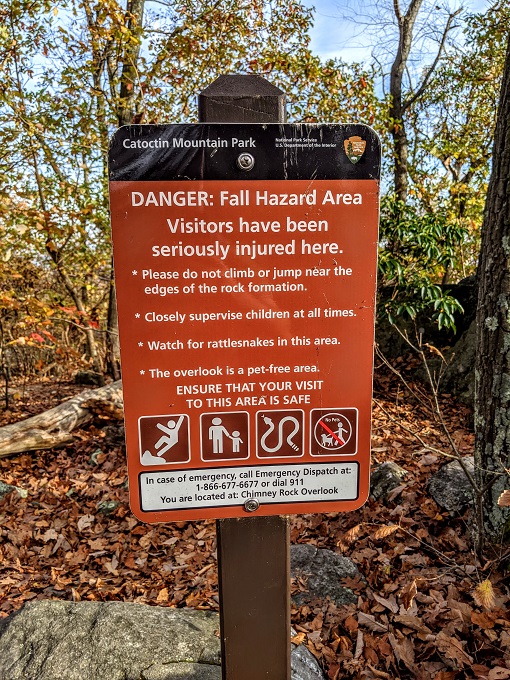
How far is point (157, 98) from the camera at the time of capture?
7453 mm

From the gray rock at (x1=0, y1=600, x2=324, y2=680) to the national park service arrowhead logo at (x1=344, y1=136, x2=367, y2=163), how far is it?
233 centimetres

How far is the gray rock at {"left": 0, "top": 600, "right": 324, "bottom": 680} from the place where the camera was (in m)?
2.36

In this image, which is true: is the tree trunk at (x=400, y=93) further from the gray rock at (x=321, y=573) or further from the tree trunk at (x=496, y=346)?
the gray rock at (x=321, y=573)

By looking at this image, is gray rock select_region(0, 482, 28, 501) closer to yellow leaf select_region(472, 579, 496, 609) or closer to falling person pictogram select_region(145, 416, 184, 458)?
falling person pictogram select_region(145, 416, 184, 458)

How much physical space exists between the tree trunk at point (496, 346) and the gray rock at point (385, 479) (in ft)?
3.78

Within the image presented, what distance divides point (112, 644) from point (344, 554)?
176 centimetres

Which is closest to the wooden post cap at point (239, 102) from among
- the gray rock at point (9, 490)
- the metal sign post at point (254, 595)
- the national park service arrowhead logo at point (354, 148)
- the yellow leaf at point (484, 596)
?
the national park service arrowhead logo at point (354, 148)

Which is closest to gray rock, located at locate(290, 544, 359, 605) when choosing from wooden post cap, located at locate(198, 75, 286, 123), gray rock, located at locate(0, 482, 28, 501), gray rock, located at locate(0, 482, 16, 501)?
wooden post cap, located at locate(198, 75, 286, 123)

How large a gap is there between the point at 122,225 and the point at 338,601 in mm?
2758

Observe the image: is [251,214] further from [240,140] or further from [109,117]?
[109,117]

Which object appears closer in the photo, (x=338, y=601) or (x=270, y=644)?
(x=270, y=644)

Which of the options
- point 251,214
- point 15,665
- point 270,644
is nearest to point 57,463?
point 15,665

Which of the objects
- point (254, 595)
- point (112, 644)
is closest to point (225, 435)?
point (254, 595)

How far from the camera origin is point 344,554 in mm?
3574
